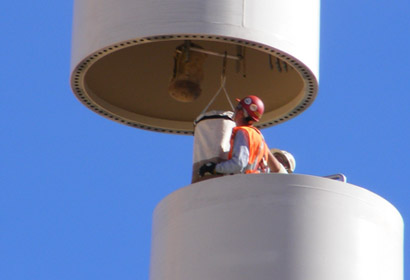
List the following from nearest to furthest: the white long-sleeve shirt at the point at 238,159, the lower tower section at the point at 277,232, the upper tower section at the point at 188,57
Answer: the lower tower section at the point at 277,232, the white long-sleeve shirt at the point at 238,159, the upper tower section at the point at 188,57

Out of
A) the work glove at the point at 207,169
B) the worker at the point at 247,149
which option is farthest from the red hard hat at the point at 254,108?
the work glove at the point at 207,169

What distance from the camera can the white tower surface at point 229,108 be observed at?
35.1m

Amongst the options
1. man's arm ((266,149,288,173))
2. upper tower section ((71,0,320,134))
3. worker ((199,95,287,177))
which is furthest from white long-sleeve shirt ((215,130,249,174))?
upper tower section ((71,0,320,134))

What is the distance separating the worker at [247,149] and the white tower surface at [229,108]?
580 millimetres

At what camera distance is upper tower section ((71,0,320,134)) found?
3725 cm

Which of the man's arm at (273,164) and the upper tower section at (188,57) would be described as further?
the upper tower section at (188,57)

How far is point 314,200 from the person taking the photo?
116ft

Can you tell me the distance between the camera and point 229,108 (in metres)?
40.5

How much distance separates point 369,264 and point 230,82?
573 centimetres

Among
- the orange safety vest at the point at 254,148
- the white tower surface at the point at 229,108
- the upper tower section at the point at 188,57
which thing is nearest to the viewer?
the white tower surface at the point at 229,108

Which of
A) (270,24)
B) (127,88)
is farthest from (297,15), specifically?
(127,88)

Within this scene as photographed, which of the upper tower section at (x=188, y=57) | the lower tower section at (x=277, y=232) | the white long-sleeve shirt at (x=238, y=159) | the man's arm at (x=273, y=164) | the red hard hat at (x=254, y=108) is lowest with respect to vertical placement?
→ the lower tower section at (x=277, y=232)

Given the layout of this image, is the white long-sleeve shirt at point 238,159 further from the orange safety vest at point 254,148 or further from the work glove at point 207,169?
the work glove at point 207,169

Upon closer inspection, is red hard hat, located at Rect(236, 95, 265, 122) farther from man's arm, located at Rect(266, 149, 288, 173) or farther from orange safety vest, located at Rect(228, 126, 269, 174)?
man's arm, located at Rect(266, 149, 288, 173)
